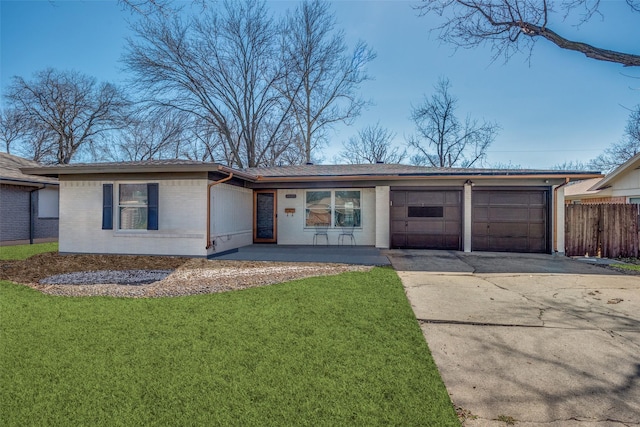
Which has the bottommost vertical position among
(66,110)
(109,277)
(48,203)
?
(109,277)

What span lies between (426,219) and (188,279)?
7855 mm

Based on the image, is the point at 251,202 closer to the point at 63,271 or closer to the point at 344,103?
the point at 63,271

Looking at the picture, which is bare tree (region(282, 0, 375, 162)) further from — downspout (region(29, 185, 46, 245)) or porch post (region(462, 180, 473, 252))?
downspout (region(29, 185, 46, 245))

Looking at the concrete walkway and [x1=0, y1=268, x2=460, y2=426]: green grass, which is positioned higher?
the concrete walkway

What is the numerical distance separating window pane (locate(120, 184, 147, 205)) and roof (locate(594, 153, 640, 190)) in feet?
53.4

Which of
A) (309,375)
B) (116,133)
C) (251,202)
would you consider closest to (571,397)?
(309,375)

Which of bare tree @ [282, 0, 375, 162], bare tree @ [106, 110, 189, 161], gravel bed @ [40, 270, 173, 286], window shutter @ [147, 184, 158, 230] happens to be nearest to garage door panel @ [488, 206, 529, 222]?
gravel bed @ [40, 270, 173, 286]

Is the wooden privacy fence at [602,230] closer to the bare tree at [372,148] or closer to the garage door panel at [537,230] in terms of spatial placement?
the garage door panel at [537,230]

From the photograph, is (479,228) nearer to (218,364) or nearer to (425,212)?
(425,212)

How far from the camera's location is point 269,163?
2545cm

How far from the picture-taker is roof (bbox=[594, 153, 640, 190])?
11.3 meters

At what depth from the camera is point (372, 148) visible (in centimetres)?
2872

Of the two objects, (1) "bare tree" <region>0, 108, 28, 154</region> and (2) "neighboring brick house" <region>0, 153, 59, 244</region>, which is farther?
(1) "bare tree" <region>0, 108, 28, 154</region>

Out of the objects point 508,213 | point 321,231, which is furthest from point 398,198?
point 508,213
